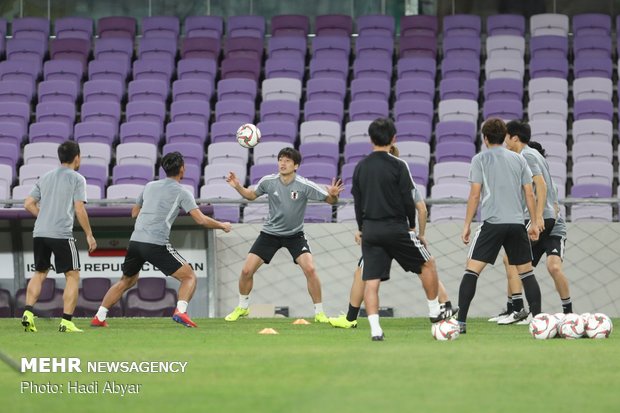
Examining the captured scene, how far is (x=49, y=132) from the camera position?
2278cm

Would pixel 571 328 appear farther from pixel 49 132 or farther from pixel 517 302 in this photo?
pixel 49 132

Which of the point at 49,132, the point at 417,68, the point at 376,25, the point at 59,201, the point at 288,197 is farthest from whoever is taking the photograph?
the point at 376,25

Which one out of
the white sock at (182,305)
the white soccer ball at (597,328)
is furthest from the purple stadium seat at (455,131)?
the white soccer ball at (597,328)

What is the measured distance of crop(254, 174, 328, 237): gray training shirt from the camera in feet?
45.9

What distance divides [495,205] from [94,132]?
503 inches

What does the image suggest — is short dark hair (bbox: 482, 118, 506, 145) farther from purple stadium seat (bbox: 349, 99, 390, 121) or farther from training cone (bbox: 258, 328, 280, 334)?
purple stadium seat (bbox: 349, 99, 390, 121)

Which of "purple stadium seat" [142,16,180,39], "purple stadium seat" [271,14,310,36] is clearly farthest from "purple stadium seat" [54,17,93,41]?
"purple stadium seat" [271,14,310,36]

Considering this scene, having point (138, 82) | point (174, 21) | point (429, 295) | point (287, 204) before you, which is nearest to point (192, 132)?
point (138, 82)

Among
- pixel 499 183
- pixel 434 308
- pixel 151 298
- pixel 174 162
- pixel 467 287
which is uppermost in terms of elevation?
pixel 174 162

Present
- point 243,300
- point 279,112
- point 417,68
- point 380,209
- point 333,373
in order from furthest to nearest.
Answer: point 417,68 < point 279,112 < point 243,300 < point 380,209 < point 333,373

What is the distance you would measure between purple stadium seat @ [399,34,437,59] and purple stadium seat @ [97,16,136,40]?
5805 mm

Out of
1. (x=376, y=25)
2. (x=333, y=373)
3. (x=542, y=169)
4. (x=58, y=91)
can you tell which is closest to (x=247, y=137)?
(x=542, y=169)

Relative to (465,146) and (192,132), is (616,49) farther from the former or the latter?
(192,132)

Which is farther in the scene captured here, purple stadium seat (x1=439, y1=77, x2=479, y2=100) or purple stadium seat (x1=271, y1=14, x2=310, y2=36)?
purple stadium seat (x1=271, y1=14, x2=310, y2=36)
